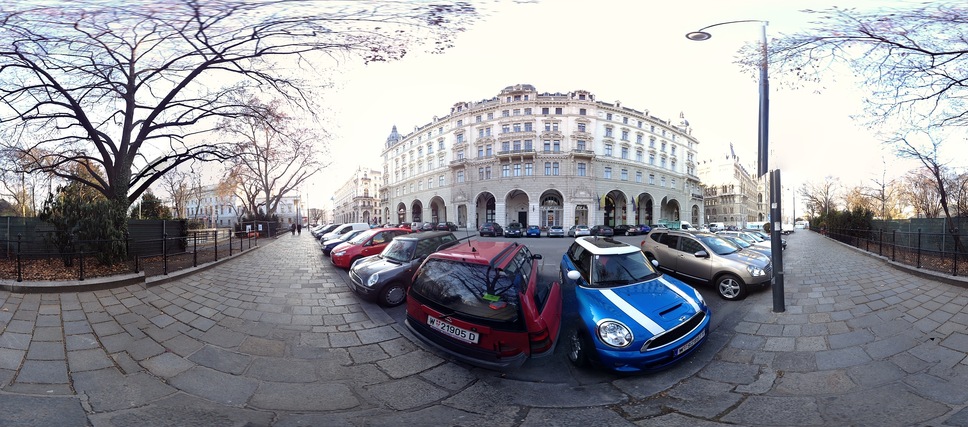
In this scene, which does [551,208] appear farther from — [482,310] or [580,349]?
[482,310]

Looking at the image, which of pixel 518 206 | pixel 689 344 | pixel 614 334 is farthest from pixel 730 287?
pixel 518 206

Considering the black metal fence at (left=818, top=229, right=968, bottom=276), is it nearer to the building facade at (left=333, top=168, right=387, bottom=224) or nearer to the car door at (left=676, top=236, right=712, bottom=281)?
the car door at (left=676, top=236, right=712, bottom=281)

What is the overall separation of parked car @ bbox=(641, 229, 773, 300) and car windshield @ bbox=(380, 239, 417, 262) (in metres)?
4.69

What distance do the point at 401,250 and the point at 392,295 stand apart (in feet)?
3.93

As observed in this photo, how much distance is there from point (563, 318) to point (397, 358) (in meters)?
2.45

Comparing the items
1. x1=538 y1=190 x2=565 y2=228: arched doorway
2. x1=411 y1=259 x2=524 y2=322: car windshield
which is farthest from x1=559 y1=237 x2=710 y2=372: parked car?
x1=538 y1=190 x2=565 y2=228: arched doorway

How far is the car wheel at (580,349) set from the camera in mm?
3771

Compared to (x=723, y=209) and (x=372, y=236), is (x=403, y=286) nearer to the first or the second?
(x=372, y=236)

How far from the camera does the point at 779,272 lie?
567 cm

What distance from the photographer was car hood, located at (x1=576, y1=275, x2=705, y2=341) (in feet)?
12.4

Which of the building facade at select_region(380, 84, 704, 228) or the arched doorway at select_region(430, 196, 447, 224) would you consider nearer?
the building facade at select_region(380, 84, 704, 228)

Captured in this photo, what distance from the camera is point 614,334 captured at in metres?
3.66

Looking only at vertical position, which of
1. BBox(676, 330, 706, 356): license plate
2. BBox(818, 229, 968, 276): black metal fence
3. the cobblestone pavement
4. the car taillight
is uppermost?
BBox(818, 229, 968, 276): black metal fence

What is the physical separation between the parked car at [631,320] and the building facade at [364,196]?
81455 mm
